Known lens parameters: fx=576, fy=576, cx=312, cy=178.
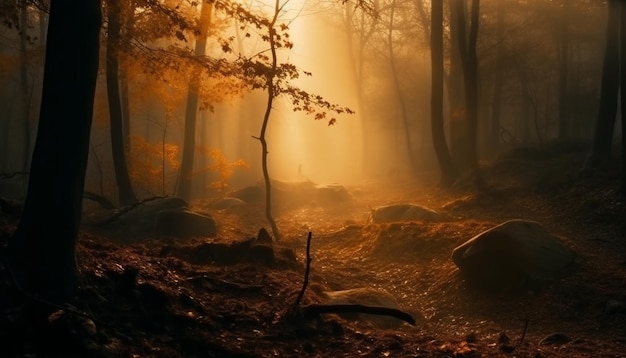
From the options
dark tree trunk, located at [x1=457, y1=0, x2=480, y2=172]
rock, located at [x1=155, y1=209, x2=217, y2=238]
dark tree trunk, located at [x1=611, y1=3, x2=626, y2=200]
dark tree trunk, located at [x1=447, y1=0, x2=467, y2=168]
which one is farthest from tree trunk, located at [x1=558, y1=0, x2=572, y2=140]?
rock, located at [x1=155, y1=209, x2=217, y2=238]

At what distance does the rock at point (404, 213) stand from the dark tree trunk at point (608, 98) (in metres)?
5.14

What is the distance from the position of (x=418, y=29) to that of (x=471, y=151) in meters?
19.9

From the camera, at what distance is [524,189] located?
17984mm

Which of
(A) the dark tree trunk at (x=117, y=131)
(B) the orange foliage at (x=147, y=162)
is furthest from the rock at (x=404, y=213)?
(B) the orange foliage at (x=147, y=162)

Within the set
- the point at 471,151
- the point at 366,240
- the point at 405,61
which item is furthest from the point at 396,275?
the point at 405,61

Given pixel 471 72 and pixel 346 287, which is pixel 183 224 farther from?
pixel 471 72

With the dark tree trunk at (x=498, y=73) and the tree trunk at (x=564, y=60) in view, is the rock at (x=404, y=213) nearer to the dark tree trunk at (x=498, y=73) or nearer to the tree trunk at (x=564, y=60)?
the tree trunk at (x=564, y=60)

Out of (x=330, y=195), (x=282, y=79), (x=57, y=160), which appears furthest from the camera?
→ (x=330, y=195)

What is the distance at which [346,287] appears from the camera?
1044 cm

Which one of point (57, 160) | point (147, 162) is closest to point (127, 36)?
point (57, 160)

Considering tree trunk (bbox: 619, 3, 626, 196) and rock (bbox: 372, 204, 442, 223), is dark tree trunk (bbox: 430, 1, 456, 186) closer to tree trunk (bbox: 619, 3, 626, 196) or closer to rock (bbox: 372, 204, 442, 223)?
rock (bbox: 372, 204, 442, 223)

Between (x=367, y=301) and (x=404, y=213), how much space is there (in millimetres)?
7908

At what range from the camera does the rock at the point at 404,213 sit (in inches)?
614

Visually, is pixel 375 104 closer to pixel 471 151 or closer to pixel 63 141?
pixel 471 151
